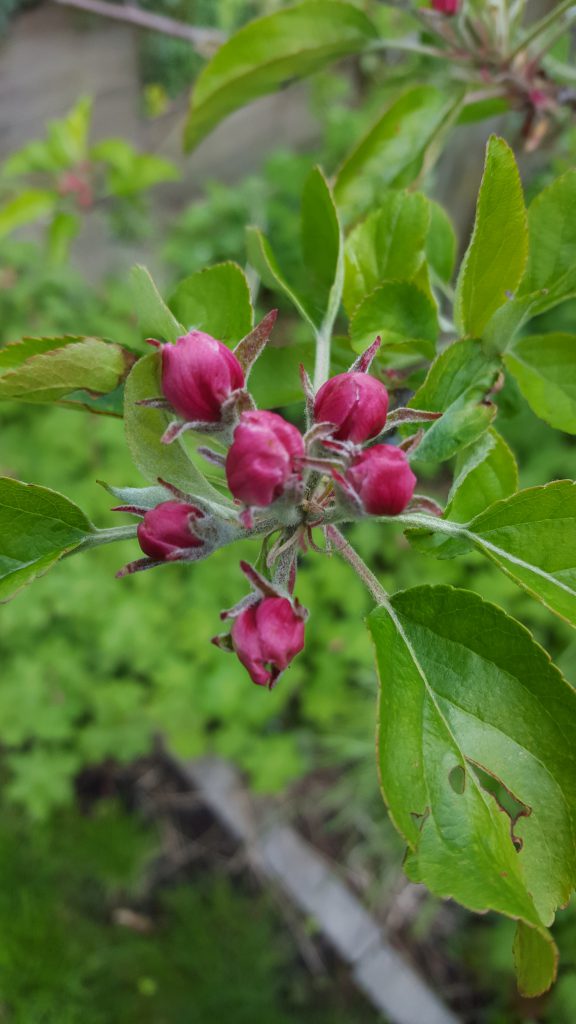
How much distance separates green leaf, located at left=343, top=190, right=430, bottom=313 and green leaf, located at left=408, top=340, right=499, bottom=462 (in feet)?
0.28

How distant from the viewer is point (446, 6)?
2.48 feet

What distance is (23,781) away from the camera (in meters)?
2.22

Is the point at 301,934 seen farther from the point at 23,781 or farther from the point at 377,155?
the point at 377,155

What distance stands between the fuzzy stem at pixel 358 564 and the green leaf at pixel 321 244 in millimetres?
177

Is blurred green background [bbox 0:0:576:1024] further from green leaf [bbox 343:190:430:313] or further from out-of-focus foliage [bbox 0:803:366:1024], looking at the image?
green leaf [bbox 343:190:430:313]

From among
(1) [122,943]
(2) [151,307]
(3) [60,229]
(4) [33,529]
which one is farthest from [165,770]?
(2) [151,307]

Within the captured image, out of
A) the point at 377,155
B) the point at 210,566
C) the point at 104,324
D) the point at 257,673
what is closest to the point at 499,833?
the point at 257,673

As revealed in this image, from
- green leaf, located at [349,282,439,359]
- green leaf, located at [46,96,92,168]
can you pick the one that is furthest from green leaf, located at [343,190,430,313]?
green leaf, located at [46,96,92,168]

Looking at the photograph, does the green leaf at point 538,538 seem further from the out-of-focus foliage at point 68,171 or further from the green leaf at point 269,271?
the out-of-focus foliage at point 68,171

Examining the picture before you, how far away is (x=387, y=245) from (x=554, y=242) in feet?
0.42

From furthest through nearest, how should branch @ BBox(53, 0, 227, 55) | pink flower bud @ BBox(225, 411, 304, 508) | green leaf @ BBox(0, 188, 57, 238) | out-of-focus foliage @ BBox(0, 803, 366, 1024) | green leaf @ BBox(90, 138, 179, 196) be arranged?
out-of-focus foliage @ BBox(0, 803, 366, 1024), green leaf @ BBox(90, 138, 179, 196), green leaf @ BBox(0, 188, 57, 238), branch @ BBox(53, 0, 227, 55), pink flower bud @ BBox(225, 411, 304, 508)

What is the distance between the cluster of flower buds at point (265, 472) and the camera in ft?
1.33

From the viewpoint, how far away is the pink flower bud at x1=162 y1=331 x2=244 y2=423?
0.42 m

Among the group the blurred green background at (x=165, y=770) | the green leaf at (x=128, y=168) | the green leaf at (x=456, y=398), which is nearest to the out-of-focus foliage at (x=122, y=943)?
the blurred green background at (x=165, y=770)
